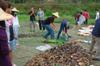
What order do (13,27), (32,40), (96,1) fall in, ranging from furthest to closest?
(96,1) → (32,40) → (13,27)

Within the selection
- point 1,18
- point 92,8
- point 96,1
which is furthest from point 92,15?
point 1,18

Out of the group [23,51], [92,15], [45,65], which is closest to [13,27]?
[45,65]

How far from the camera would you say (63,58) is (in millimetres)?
10898

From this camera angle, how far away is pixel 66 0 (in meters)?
44.1

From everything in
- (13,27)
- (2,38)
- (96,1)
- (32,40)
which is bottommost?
(96,1)

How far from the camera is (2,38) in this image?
13.3 feet

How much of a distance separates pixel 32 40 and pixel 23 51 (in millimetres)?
3658

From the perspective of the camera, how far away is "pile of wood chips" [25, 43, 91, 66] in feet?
33.7

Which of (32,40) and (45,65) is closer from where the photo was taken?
(45,65)

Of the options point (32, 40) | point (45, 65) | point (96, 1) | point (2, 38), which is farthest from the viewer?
point (96, 1)

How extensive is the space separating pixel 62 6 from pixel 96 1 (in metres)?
5.10

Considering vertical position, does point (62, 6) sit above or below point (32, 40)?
below

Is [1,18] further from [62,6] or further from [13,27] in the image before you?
[62,6]

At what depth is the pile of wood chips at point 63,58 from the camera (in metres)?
10.3
